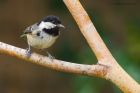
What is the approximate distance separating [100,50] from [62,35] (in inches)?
100.0

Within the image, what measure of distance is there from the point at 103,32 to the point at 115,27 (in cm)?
42

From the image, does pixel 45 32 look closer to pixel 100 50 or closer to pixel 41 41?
pixel 41 41

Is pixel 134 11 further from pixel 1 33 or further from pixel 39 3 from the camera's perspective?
pixel 1 33

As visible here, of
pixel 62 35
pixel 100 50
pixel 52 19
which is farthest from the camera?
pixel 62 35

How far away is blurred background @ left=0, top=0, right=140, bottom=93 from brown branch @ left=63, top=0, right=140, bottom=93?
1742mm

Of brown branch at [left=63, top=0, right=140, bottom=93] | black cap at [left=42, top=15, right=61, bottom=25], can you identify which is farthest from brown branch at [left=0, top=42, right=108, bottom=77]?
black cap at [left=42, top=15, right=61, bottom=25]

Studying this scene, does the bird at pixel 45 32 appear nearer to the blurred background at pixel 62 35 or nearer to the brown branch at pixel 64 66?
the brown branch at pixel 64 66

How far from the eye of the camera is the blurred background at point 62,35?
3.83 m

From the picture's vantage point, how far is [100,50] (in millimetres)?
1812

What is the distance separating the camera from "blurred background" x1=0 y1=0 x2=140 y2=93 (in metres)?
3.83

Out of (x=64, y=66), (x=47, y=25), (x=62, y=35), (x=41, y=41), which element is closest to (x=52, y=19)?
(x=47, y=25)

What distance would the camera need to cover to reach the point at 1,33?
4.46 m

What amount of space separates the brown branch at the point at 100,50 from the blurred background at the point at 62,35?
5.71 feet

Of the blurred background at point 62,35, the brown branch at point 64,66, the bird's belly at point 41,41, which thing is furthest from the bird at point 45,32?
the blurred background at point 62,35
